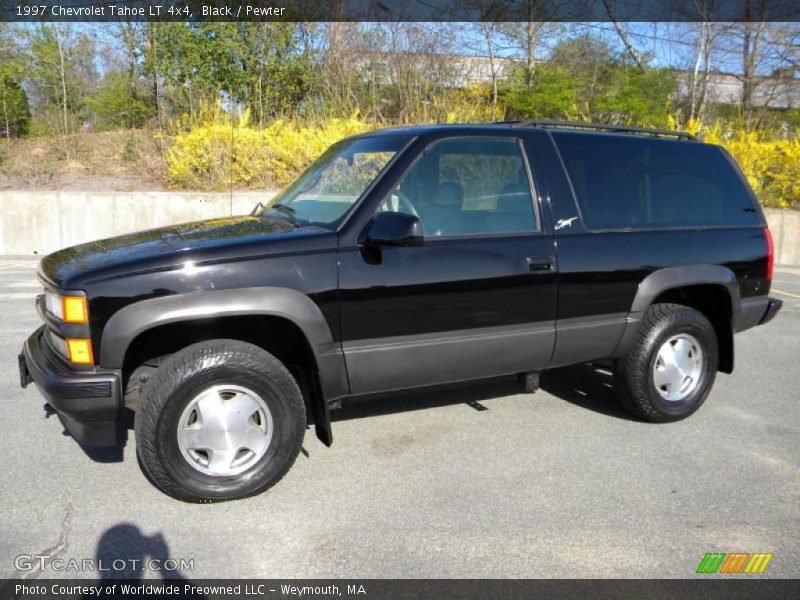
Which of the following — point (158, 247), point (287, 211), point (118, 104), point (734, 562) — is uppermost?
point (118, 104)

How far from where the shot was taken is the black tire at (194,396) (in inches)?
126

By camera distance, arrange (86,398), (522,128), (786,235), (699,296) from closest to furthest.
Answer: (86,398) → (522,128) → (699,296) → (786,235)

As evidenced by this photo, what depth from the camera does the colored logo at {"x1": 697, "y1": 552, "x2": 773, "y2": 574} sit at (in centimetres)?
287

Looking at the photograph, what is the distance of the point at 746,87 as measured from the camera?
68.1 feet

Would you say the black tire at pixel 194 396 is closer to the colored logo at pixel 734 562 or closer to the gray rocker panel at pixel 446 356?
the gray rocker panel at pixel 446 356

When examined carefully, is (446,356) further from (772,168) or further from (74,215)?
(772,168)

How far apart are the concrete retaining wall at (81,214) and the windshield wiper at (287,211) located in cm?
955

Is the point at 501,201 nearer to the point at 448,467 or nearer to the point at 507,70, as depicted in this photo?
the point at 448,467

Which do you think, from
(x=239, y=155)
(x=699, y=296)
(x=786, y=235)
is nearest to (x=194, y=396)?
(x=699, y=296)

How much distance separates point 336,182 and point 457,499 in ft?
6.43

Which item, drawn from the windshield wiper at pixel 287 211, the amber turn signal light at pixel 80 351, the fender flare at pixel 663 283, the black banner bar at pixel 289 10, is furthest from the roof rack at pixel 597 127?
the black banner bar at pixel 289 10

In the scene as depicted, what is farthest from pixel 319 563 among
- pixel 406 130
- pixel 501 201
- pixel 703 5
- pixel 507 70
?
pixel 703 5

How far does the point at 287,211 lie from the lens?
4152 millimetres

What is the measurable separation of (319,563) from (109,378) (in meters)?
1.29
